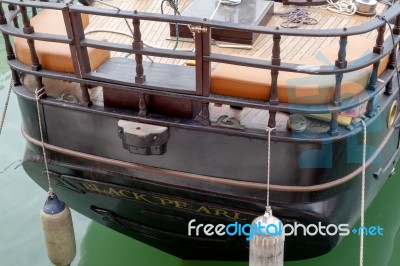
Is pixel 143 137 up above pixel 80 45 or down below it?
below

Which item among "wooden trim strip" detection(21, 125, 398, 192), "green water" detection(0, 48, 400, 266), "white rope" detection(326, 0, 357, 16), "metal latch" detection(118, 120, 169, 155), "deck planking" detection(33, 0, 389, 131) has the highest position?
"white rope" detection(326, 0, 357, 16)

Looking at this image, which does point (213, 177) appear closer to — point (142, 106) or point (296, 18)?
point (142, 106)

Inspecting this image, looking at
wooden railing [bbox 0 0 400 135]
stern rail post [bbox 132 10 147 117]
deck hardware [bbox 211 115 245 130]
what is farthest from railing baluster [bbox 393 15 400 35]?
stern rail post [bbox 132 10 147 117]

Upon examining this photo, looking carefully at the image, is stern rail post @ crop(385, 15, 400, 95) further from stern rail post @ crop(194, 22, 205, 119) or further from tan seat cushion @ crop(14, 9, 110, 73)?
tan seat cushion @ crop(14, 9, 110, 73)

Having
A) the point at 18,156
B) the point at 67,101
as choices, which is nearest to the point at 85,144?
the point at 67,101

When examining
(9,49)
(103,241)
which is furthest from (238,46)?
(103,241)

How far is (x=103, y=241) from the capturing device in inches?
234

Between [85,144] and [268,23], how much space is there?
215 centimetres

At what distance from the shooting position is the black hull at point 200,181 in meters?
3.89

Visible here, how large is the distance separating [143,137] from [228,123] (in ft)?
1.91

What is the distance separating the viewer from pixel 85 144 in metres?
4.29

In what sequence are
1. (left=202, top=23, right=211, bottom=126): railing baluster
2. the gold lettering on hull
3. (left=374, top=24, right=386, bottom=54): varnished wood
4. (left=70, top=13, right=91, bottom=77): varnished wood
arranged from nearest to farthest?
(left=202, top=23, right=211, bottom=126): railing baluster → (left=374, top=24, right=386, bottom=54): varnished wood → (left=70, top=13, right=91, bottom=77): varnished wood → the gold lettering on hull

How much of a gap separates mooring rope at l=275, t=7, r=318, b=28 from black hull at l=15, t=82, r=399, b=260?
129 cm

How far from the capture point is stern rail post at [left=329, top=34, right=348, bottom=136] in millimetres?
3477
